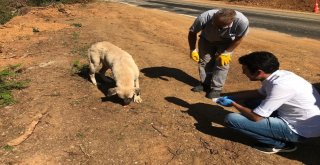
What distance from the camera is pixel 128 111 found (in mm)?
6758

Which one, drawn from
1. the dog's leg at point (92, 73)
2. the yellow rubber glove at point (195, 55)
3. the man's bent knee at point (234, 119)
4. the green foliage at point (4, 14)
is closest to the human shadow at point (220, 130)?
the man's bent knee at point (234, 119)

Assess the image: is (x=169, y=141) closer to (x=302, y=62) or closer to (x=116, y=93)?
(x=116, y=93)

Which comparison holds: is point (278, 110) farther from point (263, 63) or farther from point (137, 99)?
point (137, 99)

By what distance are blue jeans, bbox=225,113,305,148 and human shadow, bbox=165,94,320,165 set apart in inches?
10.6

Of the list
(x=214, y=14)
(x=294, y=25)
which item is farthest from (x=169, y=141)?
(x=294, y=25)

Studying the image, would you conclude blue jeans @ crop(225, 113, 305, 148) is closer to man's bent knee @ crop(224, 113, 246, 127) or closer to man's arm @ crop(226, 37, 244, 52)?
man's bent knee @ crop(224, 113, 246, 127)

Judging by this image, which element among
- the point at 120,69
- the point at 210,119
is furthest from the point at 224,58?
the point at 120,69

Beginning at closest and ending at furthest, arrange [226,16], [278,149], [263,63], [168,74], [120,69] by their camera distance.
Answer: [263,63] < [278,149] < [226,16] < [120,69] < [168,74]

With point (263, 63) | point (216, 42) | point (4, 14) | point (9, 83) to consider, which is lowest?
point (4, 14)

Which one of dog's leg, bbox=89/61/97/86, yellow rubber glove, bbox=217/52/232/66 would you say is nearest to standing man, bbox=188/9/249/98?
yellow rubber glove, bbox=217/52/232/66

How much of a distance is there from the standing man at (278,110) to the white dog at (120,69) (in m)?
1.98

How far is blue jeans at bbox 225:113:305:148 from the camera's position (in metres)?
5.22

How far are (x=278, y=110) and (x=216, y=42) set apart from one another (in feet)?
8.05

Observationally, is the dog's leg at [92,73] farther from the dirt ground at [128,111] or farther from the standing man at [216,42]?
the standing man at [216,42]
